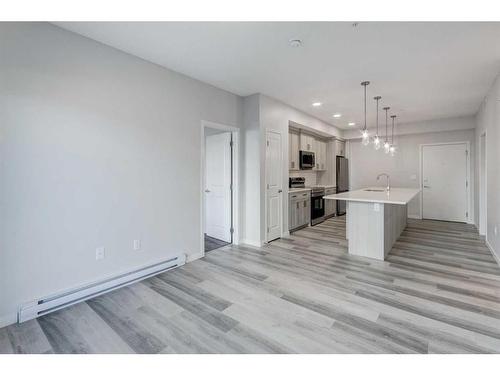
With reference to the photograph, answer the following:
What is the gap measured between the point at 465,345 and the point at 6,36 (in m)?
4.22

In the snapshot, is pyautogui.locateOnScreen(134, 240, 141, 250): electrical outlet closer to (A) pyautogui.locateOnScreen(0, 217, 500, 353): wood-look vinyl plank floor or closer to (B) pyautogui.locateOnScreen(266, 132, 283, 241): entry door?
(A) pyautogui.locateOnScreen(0, 217, 500, 353): wood-look vinyl plank floor

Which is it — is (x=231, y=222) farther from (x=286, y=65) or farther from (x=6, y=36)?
(x=6, y=36)

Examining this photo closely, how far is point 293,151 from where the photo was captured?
19.3 ft

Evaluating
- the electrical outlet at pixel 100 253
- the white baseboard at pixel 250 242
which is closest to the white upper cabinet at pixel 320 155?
the white baseboard at pixel 250 242

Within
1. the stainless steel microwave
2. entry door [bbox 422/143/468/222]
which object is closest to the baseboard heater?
the stainless steel microwave

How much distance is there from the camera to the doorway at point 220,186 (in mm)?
4402

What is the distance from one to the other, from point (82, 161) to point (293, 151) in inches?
172

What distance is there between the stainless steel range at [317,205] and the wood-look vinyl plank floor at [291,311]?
7.61 ft

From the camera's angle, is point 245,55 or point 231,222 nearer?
point 245,55

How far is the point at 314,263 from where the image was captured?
3443mm

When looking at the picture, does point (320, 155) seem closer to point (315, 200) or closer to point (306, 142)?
point (306, 142)

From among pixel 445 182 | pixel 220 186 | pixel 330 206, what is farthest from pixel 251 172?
pixel 445 182

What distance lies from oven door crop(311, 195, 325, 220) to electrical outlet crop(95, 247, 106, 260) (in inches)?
174
